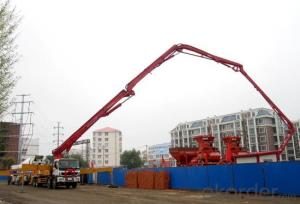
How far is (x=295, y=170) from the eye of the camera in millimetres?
18984

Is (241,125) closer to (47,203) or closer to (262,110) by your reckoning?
(262,110)

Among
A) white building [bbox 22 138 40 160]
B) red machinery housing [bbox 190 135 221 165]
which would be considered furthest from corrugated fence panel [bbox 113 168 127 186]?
white building [bbox 22 138 40 160]

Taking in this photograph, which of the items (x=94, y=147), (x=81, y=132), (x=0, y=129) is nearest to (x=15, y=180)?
(x=81, y=132)

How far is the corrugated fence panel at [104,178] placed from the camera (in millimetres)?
37938

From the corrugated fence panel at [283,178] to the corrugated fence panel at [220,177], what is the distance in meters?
2.98

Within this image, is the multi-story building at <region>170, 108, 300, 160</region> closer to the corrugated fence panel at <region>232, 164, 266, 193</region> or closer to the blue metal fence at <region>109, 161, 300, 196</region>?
the blue metal fence at <region>109, 161, 300, 196</region>

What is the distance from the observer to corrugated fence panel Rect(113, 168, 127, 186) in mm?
35216

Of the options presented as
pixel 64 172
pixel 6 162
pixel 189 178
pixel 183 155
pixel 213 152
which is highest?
pixel 6 162

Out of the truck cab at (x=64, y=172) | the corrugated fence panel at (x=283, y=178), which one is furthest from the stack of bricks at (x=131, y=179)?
the corrugated fence panel at (x=283, y=178)

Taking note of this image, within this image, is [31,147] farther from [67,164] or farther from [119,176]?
[67,164]

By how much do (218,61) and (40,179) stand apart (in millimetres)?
21121

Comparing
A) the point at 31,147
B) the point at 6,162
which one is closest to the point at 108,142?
the point at 31,147

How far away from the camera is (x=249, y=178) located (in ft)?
71.5

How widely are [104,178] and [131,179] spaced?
21.5ft
